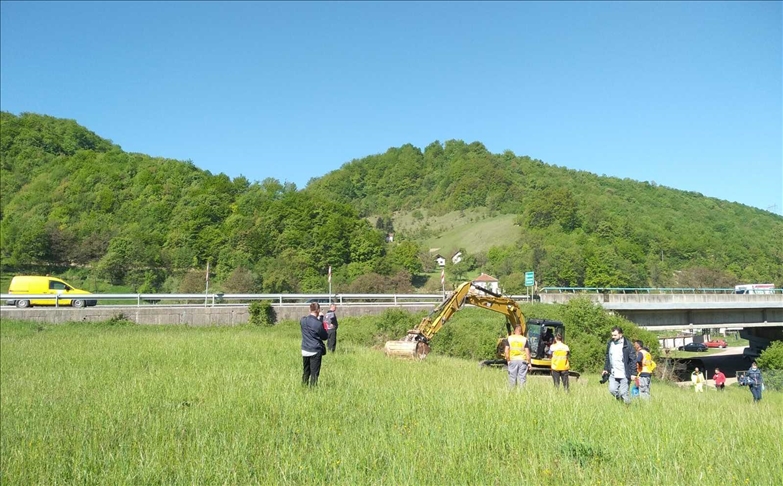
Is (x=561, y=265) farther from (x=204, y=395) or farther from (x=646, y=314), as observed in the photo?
(x=204, y=395)

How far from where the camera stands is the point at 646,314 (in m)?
35.2

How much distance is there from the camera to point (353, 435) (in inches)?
262

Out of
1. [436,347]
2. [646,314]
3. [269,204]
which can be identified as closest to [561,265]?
[646,314]

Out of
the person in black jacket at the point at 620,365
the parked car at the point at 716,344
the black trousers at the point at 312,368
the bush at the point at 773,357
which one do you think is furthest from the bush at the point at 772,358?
the parked car at the point at 716,344

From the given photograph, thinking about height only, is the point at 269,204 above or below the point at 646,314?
above

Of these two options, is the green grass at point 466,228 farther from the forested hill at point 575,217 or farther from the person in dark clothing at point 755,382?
the person in dark clothing at point 755,382

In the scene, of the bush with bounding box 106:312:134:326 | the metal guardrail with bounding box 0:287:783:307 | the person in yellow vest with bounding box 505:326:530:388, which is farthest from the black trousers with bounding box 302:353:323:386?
the bush with bounding box 106:312:134:326

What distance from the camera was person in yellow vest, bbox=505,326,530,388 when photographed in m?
12.3

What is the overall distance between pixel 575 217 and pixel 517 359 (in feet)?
252

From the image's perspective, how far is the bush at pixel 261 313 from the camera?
29.2m

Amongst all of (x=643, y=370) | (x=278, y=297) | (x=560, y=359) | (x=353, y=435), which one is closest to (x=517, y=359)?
(x=560, y=359)

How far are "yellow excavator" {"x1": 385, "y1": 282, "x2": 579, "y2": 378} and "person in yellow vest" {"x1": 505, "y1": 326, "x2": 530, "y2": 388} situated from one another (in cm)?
494

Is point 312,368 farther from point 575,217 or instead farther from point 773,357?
point 575,217

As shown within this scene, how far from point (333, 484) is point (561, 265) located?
64.2 meters
